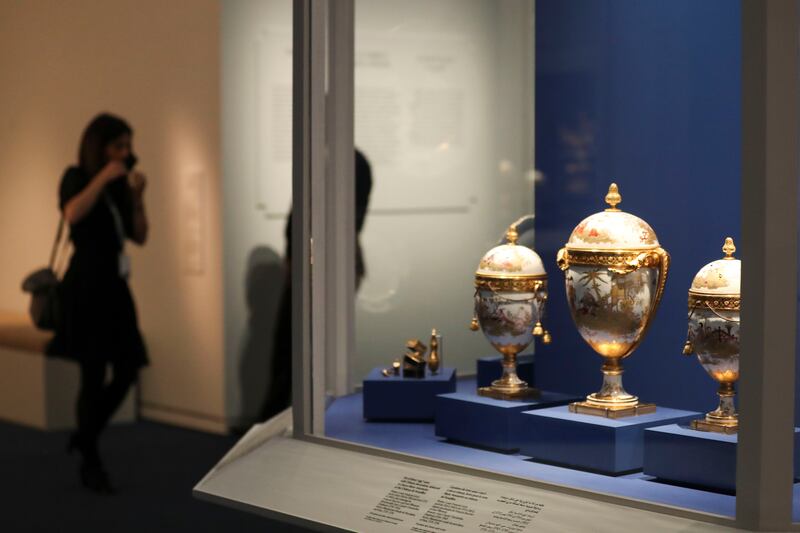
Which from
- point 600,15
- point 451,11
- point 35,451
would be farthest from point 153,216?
point 600,15

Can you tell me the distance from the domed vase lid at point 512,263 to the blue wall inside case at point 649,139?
81 millimetres

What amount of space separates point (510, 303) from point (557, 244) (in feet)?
0.73

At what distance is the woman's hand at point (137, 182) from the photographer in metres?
4.96

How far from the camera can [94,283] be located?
4.94 metres

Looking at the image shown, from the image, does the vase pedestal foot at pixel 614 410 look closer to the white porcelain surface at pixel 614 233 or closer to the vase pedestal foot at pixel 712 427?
the vase pedestal foot at pixel 712 427

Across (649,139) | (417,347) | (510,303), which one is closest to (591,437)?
(510,303)

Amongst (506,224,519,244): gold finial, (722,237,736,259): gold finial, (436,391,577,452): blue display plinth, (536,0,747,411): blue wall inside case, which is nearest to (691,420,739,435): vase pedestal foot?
(536,0,747,411): blue wall inside case

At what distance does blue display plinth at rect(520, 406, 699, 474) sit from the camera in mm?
3389

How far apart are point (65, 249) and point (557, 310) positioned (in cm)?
194

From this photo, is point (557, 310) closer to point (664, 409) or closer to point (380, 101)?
point (664, 409)

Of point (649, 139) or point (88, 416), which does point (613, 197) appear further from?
point (88, 416)

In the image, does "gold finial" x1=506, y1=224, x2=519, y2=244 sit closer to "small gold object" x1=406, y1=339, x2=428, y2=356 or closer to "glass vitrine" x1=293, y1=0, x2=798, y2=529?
"glass vitrine" x1=293, y1=0, x2=798, y2=529

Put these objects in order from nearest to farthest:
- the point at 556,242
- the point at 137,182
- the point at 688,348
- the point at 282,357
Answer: the point at 688,348 → the point at 556,242 → the point at 137,182 → the point at 282,357

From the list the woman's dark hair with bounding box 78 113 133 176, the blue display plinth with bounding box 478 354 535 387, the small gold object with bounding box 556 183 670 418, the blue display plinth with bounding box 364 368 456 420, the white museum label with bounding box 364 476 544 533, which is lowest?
the white museum label with bounding box 364 476 544 533
